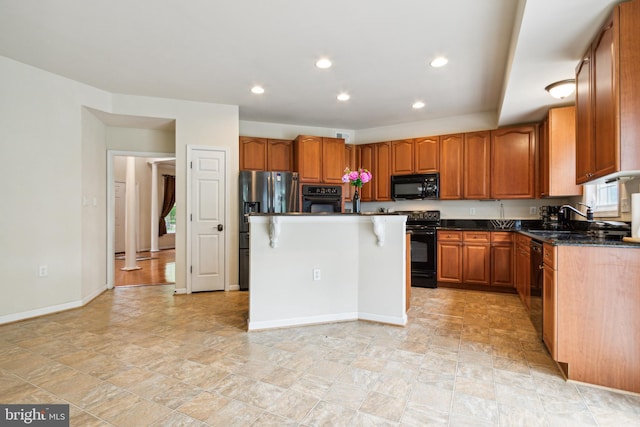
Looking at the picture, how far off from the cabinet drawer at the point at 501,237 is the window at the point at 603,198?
Result: 0.90 meters

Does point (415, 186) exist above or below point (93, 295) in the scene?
above

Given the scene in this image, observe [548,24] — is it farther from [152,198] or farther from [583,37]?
[152,198]

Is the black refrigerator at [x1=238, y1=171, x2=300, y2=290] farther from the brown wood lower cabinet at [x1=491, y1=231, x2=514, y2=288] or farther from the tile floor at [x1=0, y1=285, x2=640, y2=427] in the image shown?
the brown wood lower cabinet at [x1=491, y1=231, x2=514, y2=288]

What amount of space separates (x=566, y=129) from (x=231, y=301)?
4.46 m

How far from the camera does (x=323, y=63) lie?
3.23 metres

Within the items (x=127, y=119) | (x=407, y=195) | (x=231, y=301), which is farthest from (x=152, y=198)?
(x=407, y=195)

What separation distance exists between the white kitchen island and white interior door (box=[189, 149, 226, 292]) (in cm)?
174

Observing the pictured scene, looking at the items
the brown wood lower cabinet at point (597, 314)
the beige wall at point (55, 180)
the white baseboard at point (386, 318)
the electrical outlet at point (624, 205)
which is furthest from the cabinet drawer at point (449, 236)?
the beige wall at point (55, 180)

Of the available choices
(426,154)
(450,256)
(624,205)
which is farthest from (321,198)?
(624,205)

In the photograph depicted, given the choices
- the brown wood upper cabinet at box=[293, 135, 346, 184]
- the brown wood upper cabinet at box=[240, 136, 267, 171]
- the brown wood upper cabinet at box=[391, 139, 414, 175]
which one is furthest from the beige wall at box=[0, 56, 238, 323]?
the brown wood upper cabinet at box=[391, 139, 414, 175]

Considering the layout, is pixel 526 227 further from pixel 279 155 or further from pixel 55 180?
pixel 55 180

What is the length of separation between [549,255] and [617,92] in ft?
3.53

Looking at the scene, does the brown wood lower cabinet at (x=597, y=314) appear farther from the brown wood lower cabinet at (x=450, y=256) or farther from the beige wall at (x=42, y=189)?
the beige wall at (x=42, y=189)

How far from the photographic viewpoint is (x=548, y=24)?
7.05 feet
